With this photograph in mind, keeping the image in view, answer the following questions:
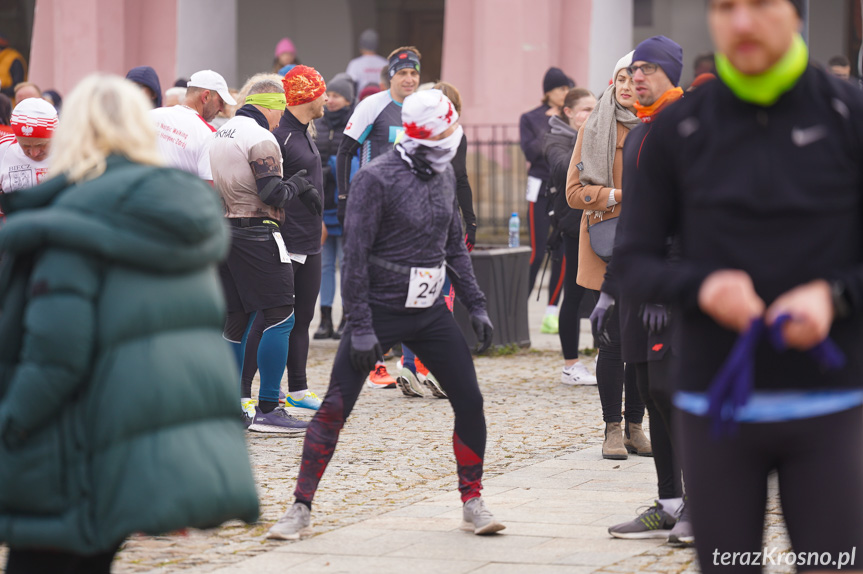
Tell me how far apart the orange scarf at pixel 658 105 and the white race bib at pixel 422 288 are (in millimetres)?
1107

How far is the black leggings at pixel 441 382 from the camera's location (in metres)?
5.55

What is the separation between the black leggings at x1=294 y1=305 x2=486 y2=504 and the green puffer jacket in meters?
2.06

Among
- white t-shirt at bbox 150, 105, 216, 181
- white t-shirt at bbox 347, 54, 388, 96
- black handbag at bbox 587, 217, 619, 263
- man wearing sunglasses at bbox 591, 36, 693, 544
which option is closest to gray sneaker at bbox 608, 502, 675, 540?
man wearing sunglasses at bbox 591, 36, 693, 544

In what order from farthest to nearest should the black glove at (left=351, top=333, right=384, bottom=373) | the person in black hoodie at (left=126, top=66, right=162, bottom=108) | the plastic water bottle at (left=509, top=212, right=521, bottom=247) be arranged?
the plastic water bottle at (left=509, top=212, right=521, bottom=247)
the person in black hoodie at (left=126, top=66, right=162, bottom=108)
the black glove at (left=351, top=333, right=384, bottom=373)

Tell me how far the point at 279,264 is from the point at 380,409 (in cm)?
145

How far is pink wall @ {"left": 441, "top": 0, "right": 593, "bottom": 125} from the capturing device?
1827cm

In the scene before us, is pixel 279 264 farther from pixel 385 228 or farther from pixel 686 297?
pixel 686 297

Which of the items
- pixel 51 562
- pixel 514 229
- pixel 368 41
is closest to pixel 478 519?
pixel 51 562

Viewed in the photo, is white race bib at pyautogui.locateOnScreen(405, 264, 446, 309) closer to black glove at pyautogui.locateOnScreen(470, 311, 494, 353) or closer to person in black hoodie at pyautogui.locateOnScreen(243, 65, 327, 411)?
black glove at pyautogui.locateOnScreen(470, 311, 494, 353)

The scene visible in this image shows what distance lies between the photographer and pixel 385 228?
5.64 meters

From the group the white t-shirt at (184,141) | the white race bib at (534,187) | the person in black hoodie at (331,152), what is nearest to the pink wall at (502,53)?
the white race bib at (534,187)

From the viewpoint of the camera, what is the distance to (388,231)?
18.5 feet

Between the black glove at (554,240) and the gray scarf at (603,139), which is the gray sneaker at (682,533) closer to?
the gray scarf at (603,139)

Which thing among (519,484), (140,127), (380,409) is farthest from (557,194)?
(140,127)
